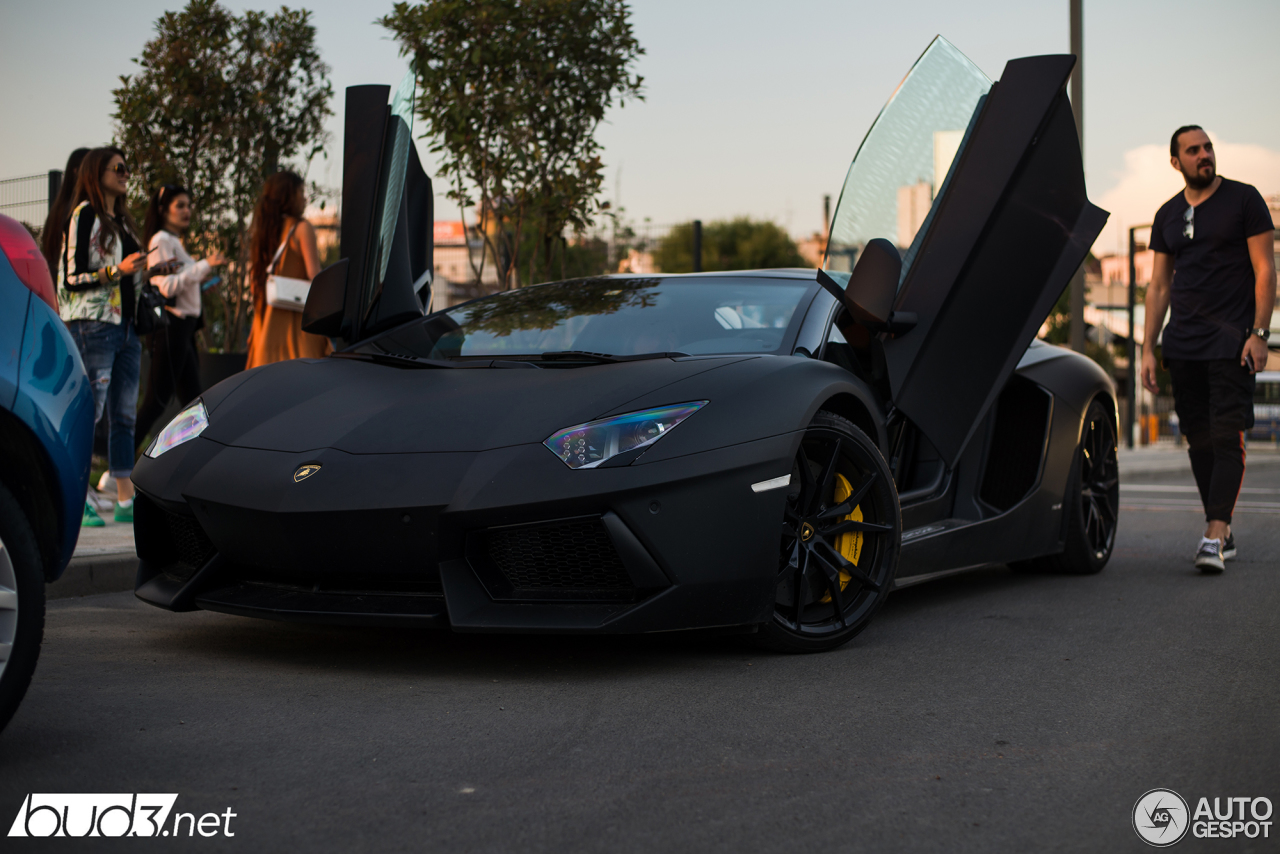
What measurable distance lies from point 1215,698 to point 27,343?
3.09m

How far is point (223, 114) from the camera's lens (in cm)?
1099

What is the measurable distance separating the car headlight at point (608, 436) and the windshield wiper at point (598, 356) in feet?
1.55

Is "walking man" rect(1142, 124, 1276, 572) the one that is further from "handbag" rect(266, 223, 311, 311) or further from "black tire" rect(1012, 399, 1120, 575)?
"handbag" rect(266, 223, 311, 311)

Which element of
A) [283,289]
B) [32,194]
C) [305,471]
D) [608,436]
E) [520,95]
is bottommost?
[305,471]

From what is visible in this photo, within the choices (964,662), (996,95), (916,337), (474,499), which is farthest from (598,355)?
(996,95)

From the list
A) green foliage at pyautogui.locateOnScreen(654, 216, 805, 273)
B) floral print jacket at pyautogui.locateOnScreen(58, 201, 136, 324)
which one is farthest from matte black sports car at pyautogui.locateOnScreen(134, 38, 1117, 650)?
green foliage at pyautogui.locateOnScreen(654, 216, 805, 273)

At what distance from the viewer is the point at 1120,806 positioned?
2.51m

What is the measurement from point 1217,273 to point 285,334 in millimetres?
4687

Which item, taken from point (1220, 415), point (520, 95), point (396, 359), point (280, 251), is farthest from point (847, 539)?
point (520, 95)

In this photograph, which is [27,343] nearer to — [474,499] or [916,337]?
[474,499]

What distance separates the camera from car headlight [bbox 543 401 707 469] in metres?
3.41

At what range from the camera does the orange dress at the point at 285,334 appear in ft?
22.5

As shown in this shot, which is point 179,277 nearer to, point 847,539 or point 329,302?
point 329,302

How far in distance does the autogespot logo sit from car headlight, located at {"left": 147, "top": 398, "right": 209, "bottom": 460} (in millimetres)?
1623
